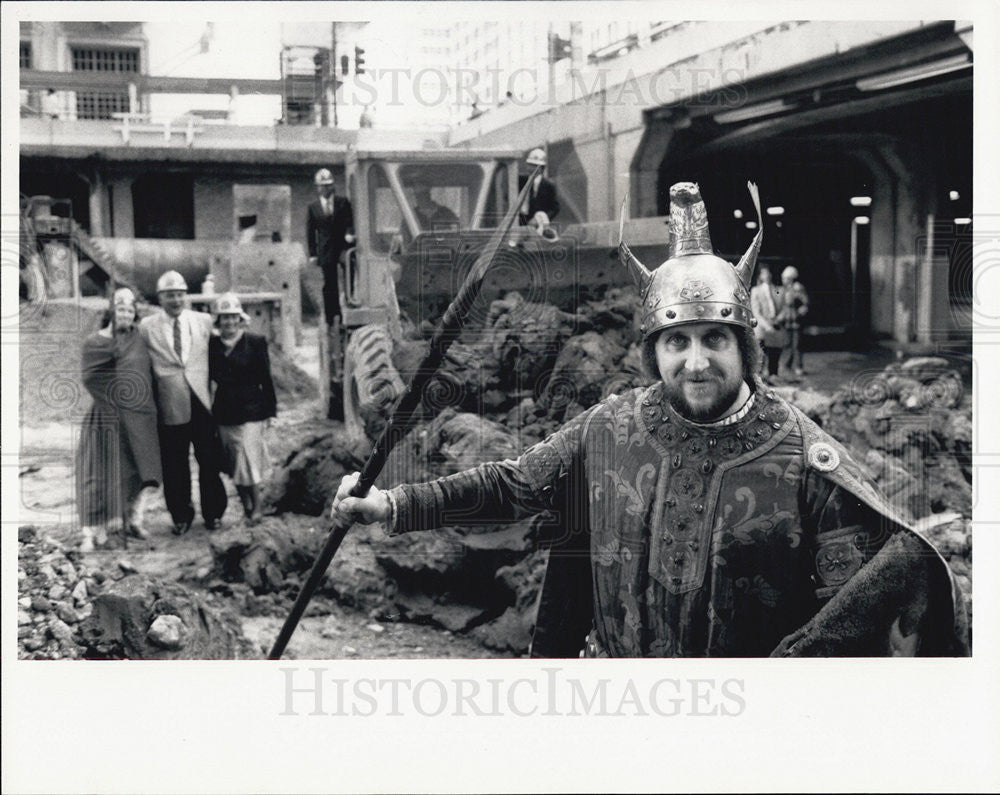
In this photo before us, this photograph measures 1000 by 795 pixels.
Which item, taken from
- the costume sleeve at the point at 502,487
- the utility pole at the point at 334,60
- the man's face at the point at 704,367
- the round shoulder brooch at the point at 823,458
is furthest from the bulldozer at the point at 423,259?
the round shoulder brooch at the point at 823,458

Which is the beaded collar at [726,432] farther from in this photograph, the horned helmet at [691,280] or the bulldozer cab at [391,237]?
the bulldozer cab at [391,237]

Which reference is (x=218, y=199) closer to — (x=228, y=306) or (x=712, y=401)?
(x=228, y=306)

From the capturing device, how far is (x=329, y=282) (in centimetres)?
530

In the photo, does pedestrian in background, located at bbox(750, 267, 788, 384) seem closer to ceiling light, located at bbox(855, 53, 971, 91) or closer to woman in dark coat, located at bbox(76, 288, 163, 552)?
ceiling light, located at bbox(855, 53, 971, 91)

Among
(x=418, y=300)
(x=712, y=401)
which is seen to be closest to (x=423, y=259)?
(x=418, y=300)

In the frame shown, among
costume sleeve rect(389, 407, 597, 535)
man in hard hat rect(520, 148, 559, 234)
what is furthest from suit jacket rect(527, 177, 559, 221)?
costume sleeve rect(389, 407, 597, 535)

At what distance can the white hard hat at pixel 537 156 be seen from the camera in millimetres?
5125

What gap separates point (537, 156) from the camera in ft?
16.9

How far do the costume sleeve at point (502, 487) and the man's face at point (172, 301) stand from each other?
1845mm

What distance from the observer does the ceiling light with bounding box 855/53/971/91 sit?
186 inches

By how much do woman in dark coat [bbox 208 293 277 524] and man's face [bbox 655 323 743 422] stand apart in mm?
2209

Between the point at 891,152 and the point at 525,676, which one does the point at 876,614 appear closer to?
the point at 525,676

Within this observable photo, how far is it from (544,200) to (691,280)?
1.85 m

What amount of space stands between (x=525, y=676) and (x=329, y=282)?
2007 millimetres
